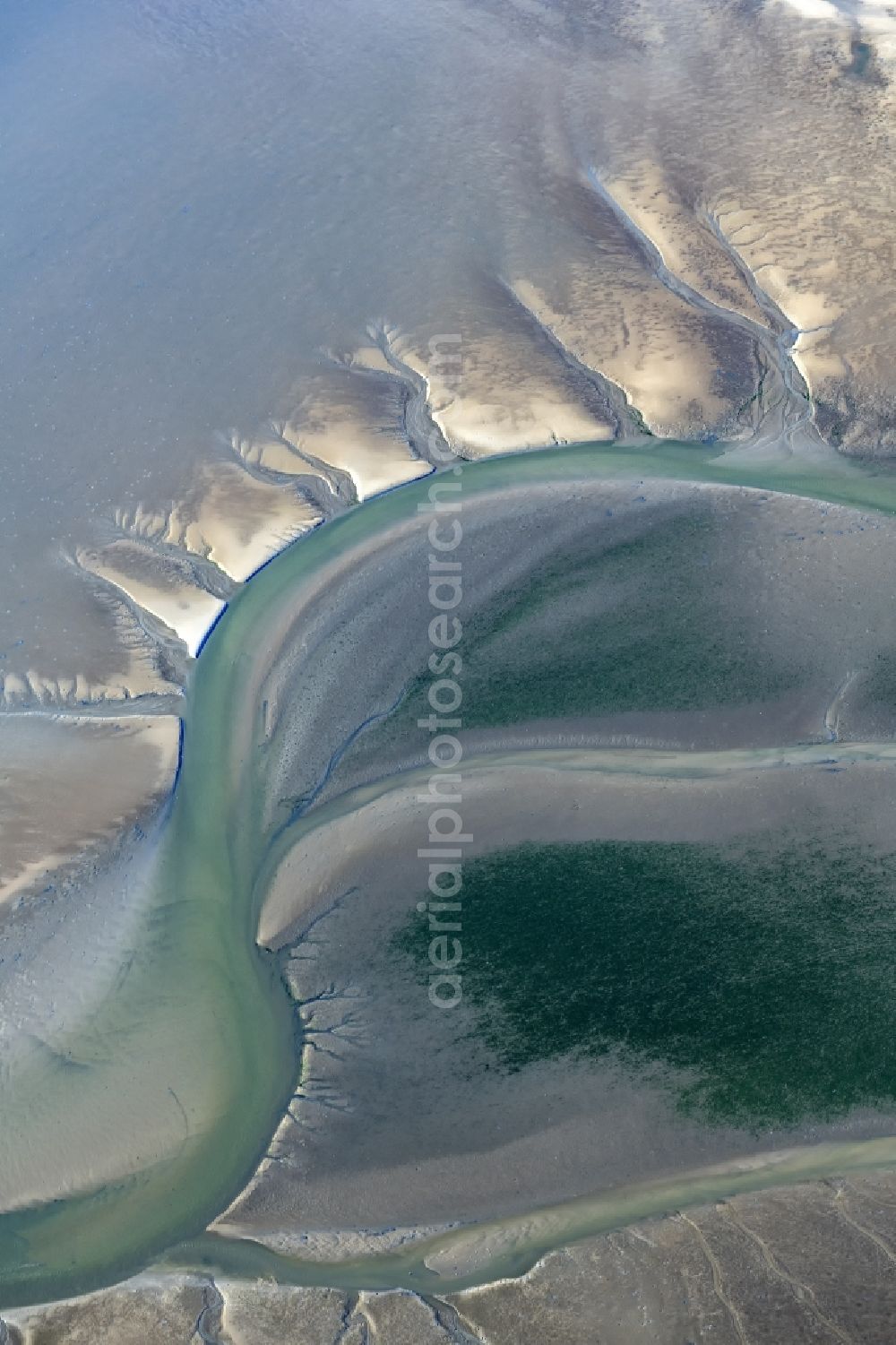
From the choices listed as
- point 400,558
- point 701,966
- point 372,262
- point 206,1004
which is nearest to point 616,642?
point 400,558

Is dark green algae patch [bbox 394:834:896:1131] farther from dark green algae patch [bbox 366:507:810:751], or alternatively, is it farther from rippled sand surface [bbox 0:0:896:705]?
rippled sand surface [bbox 0:0:896:705]

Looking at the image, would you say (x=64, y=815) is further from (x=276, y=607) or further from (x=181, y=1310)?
(x=181, y=1310)

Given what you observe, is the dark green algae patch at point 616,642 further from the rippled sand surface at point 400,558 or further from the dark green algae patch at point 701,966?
the dark green algae patch at point 701,966

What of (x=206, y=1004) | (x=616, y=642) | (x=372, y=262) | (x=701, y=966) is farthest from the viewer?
(x=372, y=262)

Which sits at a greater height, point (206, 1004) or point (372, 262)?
point (372, 262)

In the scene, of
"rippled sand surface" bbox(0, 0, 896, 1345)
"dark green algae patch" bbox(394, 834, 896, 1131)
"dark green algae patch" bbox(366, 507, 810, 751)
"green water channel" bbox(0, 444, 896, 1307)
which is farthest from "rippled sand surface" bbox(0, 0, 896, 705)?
"dark green algae patch" bbox(394, 834, 896, 1131)

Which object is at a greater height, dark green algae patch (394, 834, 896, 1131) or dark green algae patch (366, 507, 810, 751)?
dark green algae patch (366, 507, 810, 751)

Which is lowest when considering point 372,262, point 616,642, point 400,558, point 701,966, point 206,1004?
point 206,1004

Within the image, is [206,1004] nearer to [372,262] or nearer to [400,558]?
[400,558]
